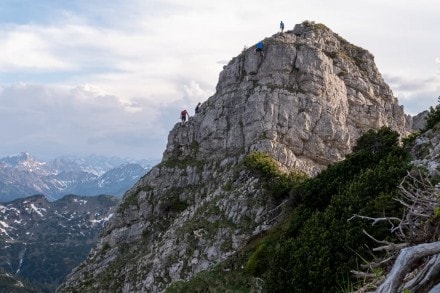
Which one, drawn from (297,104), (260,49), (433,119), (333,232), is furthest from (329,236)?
(260,49)

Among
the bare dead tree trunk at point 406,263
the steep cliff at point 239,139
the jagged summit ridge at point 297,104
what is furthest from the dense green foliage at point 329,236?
the jagged summit ridge at point 297,104

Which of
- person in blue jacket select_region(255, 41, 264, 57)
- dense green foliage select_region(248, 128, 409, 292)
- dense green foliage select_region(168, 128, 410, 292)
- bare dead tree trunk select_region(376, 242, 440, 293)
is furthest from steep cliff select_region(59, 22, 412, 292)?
bare dead tree trunk select_region(376, 242, 440, 293)

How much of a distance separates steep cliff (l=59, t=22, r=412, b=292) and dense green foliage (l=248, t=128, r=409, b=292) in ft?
60.4

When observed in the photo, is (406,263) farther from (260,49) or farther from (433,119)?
(260,49)

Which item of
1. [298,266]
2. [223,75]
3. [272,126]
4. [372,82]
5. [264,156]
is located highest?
[223,75]

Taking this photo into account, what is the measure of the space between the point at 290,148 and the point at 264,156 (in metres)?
6.26

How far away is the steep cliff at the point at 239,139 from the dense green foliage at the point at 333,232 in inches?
725

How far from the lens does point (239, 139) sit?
5344 cm

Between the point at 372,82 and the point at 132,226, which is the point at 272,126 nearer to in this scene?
the point at 372,82

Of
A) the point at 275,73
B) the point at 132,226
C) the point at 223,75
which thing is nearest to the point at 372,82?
the point at 275,73

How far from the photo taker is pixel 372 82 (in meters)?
61.4

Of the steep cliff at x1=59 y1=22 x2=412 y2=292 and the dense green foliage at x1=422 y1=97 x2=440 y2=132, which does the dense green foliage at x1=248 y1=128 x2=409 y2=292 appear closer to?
the dense green foliage at x1=422 y1=97 x2=440 y2=132

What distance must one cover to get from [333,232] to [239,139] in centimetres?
3625

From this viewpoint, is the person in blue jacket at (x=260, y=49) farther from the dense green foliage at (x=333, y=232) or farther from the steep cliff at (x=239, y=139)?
the dense green foliage at (x=333, y=232)
